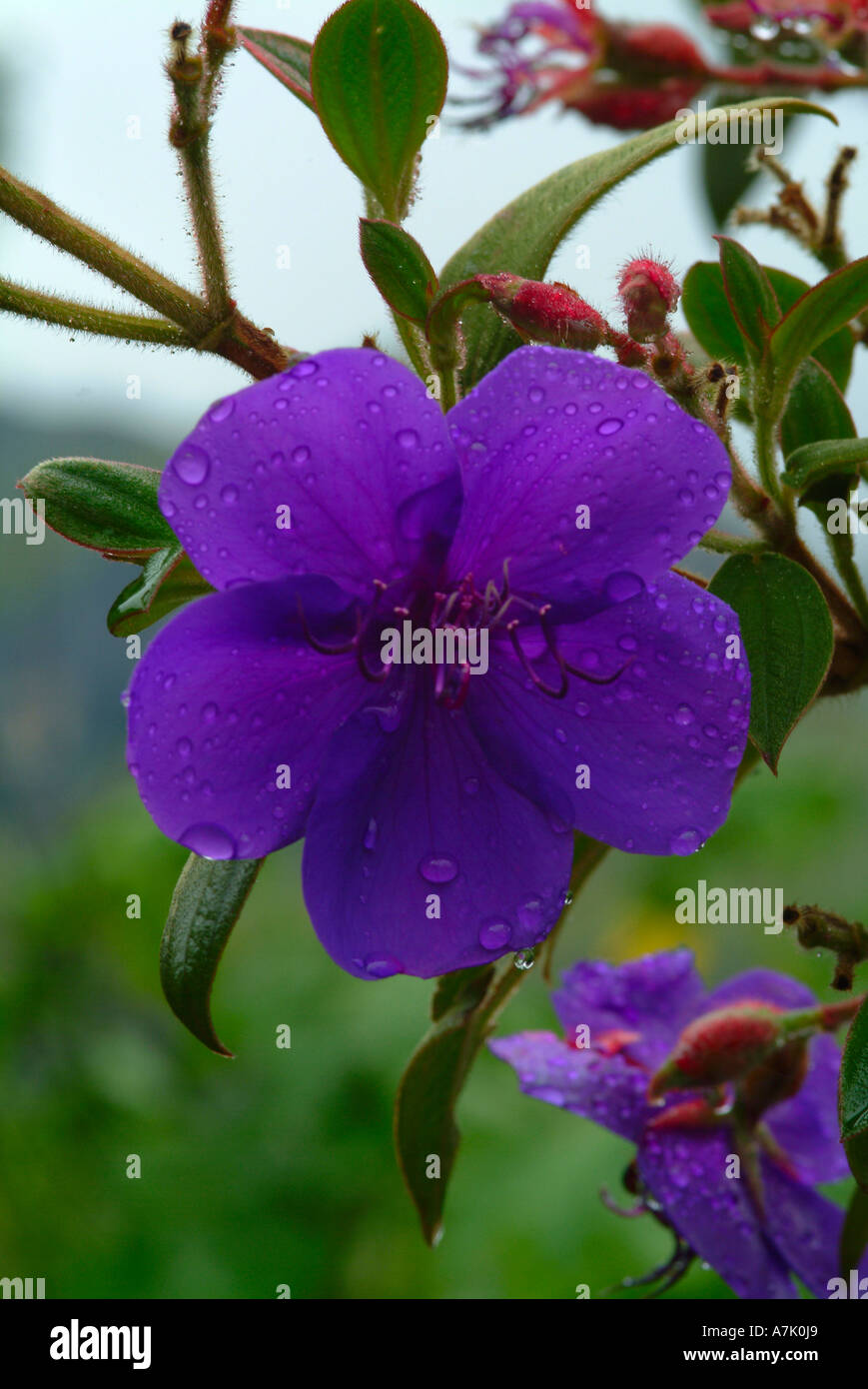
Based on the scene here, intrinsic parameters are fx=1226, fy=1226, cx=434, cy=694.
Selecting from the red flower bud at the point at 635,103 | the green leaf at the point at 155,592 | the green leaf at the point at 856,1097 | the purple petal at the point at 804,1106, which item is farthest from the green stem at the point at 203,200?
the red flower bud at the point at 635,103

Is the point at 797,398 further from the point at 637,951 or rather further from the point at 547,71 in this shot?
the point at 637,951

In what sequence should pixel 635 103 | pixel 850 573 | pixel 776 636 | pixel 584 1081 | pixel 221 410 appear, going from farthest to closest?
pixel 635 103 → pixel 584 1081 → pixel 850 573 → pixel 776 636 → pixel 221 410

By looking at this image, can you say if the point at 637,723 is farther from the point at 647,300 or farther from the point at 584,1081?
the point at 584,1081

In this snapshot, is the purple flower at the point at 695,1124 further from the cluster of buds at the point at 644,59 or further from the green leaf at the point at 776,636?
the cluster of buds at the point at 644,59

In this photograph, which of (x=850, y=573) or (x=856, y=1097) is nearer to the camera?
(x=856, y=1097)

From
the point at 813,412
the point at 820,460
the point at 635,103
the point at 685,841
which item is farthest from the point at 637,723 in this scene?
the point at 635,103
